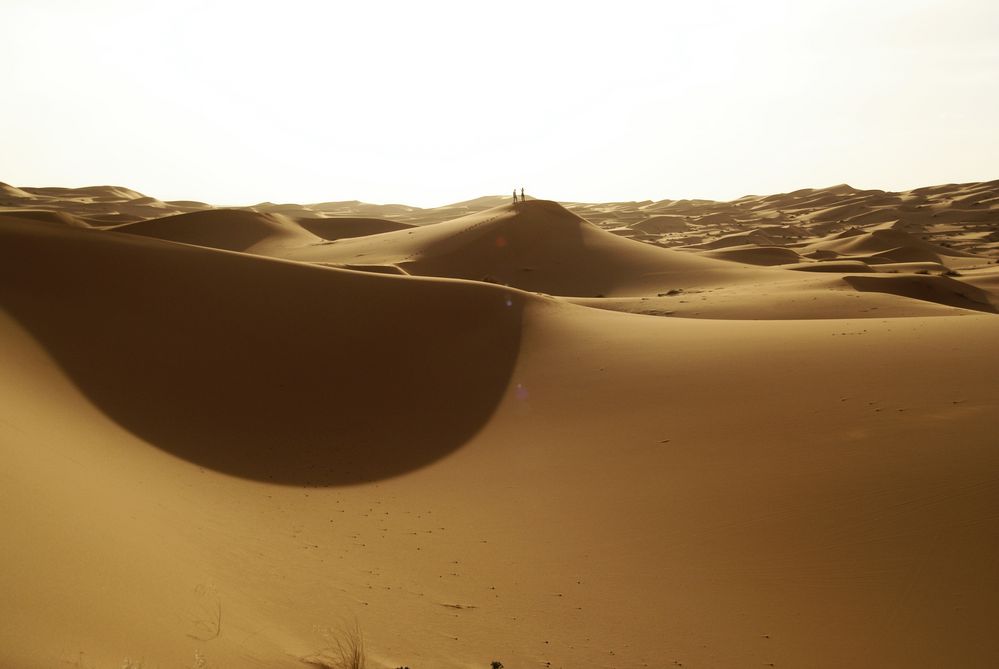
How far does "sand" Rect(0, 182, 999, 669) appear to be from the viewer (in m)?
4.23

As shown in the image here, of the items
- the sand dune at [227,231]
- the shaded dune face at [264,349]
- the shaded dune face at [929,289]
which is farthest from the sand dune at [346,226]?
the shaded dune face at [264,349]

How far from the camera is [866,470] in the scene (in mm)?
6266

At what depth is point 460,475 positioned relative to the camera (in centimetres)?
756

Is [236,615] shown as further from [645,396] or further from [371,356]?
[371,356]

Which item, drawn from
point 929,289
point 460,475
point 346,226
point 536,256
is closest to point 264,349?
point 460,475

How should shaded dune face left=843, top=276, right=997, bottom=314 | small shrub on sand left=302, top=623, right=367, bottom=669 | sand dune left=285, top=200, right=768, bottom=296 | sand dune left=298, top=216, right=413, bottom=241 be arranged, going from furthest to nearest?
sand dune left=298, top=216, right=413, bottom=241
sand dune left=285, top=200, right=768, bottom=296
shaded dune face left=843, top=276, right=997, bottom=314
small shrub on sand left=302, top=623, right=367, bottom=669

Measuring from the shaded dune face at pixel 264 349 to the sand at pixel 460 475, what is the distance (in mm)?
53

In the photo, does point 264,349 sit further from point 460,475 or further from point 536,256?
point 536,256

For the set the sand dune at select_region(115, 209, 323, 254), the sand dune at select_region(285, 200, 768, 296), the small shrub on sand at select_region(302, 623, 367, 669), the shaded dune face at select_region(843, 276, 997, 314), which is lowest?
the small shrub on sand at select_region(302, 623, 367, 669)

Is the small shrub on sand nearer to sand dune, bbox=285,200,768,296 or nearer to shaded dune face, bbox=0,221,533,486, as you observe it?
shaded dune face, bbox=0,221,533,486

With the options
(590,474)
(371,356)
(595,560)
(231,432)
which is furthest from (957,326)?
(231,432)

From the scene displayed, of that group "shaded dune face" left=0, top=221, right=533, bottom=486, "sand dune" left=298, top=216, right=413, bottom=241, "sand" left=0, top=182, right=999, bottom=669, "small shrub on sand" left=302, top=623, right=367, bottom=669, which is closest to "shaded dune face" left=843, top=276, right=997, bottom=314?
"sand" left=0, top=182, right=999, bottom=669

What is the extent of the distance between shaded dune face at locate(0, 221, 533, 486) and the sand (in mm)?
53

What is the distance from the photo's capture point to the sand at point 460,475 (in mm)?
4234
